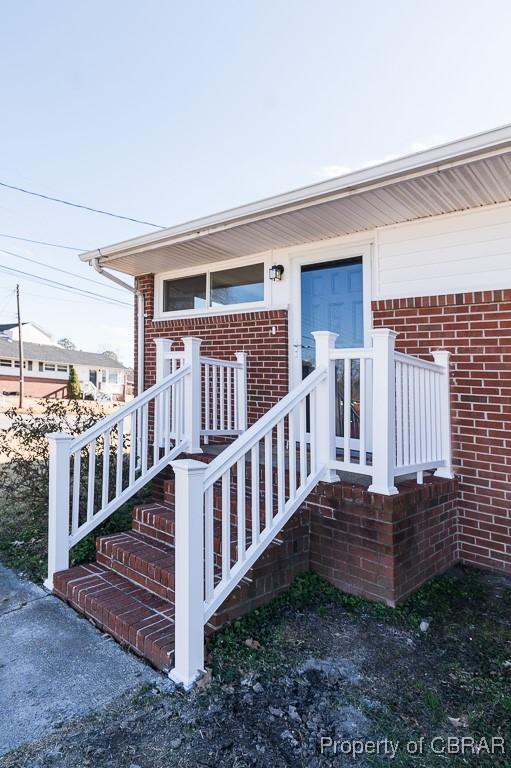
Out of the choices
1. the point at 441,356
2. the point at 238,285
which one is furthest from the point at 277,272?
the point at 441,356

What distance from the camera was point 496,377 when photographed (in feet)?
12.1

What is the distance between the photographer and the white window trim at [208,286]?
17.2 ft

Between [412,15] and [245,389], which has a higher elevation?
[412,15]

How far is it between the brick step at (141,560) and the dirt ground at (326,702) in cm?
57

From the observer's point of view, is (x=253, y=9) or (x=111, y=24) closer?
(x=253, y=9)

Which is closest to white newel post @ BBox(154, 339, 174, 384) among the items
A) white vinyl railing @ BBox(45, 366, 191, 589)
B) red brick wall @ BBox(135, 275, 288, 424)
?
white vinyl railing @ BBox(45, 366, 191, 589)

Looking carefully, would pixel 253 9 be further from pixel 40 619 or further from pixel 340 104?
pixel 40 619

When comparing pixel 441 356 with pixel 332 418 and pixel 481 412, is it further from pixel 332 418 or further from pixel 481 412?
pixel 332 418

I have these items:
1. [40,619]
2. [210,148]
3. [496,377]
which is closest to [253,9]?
[210,148]

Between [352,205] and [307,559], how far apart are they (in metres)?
2.93

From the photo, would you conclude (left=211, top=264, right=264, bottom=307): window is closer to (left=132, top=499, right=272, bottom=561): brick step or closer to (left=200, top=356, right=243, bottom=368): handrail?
(left=200, top=356, right=243, bottom=368): handrail

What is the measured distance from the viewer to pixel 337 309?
188 inches

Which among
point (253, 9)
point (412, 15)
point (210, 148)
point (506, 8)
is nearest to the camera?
point (506, 8)

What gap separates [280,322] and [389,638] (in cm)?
329
